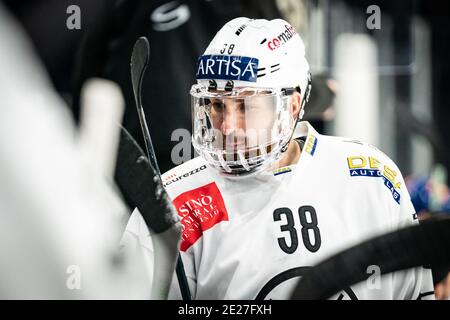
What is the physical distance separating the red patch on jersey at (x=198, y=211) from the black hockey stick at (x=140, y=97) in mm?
51

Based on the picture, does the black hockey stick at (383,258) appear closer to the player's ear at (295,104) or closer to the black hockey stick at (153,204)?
the black hockey stick at (153,204)

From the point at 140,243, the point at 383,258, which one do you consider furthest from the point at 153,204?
the point at 383,258

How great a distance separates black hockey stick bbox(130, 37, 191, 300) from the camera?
4.99ft

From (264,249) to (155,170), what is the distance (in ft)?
0.77

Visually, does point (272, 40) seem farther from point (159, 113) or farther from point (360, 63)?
point (360, 63)

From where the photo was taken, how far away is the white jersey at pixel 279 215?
153 centimetres

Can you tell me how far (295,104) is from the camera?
1.69 meters

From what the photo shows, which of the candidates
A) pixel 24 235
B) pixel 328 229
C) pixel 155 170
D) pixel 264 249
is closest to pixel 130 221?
pixel 155 170

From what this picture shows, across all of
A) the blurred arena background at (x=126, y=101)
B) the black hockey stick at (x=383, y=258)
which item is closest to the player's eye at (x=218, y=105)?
the blurred arena background at (x=126, y=101)

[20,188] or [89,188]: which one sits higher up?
[20,188]

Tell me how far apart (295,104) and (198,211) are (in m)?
0.28

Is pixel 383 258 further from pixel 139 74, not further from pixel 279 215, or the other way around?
pixel 139 74
